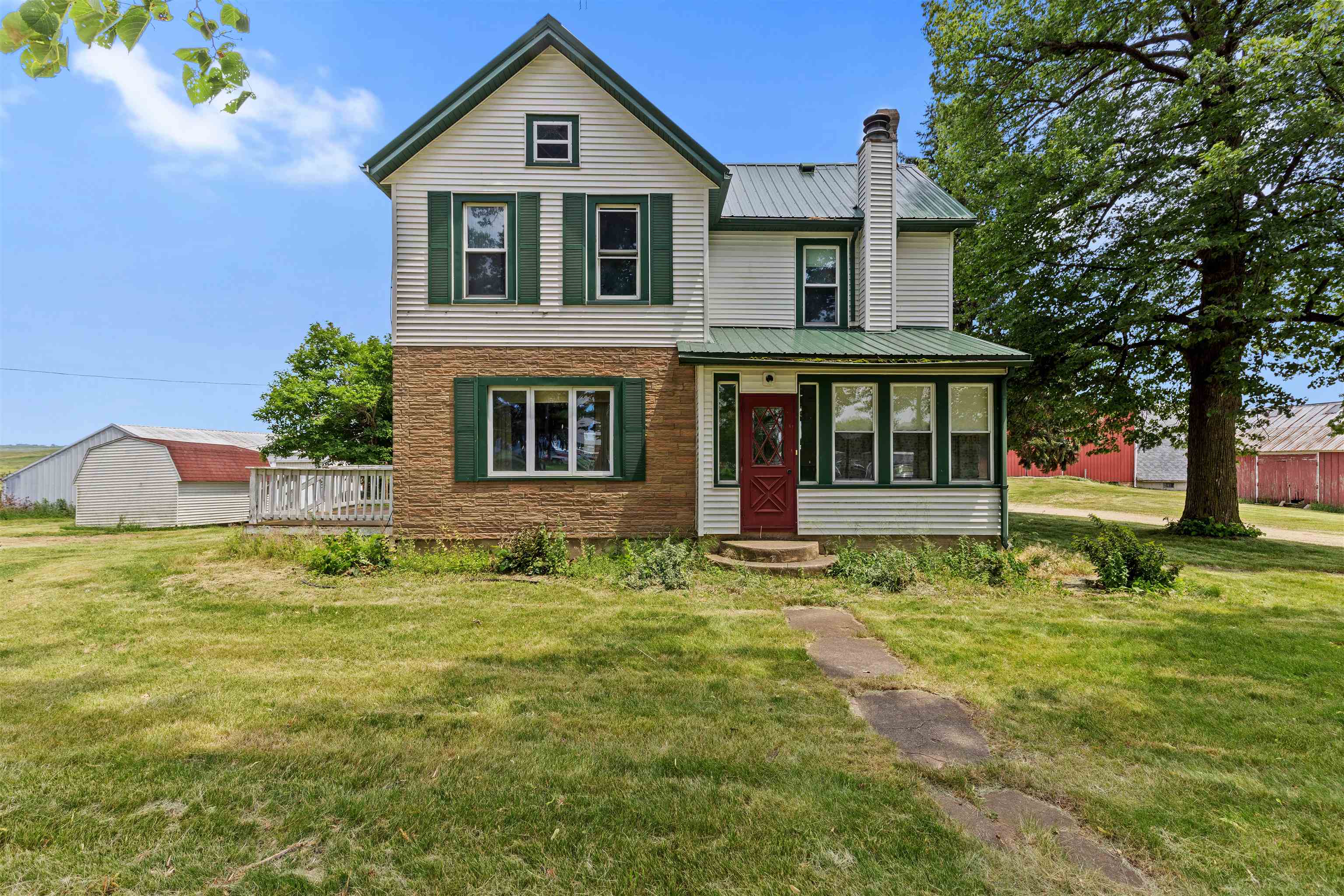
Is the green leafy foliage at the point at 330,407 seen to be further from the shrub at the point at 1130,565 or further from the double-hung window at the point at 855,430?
the shrub at the point at 1130,565

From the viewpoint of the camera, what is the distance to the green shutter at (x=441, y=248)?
10.4m

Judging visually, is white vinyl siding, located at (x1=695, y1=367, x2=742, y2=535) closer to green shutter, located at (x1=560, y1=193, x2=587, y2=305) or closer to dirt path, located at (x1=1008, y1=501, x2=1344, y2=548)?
green shutter, located at (x1=560, y1=193, x2=587, y2=305)

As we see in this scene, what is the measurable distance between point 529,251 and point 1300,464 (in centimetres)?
3170

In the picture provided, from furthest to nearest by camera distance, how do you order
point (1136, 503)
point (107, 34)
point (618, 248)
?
point (1136, 503), point (618, 248), point (107, 34)

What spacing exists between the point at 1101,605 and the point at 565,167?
10966mm

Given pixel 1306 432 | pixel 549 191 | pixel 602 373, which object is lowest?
pixel 1306 432

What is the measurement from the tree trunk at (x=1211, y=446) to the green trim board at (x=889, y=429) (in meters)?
6.98

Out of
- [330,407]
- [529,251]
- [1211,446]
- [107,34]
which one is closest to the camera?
[107,34]

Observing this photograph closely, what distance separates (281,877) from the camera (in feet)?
8.27

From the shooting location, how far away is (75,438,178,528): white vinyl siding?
69.7ft

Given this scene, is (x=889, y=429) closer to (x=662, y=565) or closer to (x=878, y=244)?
(x=878, y=244)

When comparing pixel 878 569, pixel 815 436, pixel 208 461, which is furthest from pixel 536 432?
pixel 208 461

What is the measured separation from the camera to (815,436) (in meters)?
10.5

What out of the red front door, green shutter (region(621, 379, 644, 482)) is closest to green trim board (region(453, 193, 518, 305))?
Result: green shutter (region(621, 379, 644, 482))
